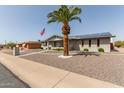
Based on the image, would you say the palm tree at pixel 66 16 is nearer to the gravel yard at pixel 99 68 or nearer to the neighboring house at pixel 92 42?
the gravel yard at pixel 99 68

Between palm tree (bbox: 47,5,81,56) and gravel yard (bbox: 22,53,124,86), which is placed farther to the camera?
palm tree (bbox: 47,5,81,56)

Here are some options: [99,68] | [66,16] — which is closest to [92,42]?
[66,16]

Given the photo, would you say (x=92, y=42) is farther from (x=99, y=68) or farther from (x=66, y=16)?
(x=99, y=68)

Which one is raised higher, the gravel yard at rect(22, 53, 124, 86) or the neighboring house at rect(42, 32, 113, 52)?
the neighboring house at rect(42, 32, 113, 52)

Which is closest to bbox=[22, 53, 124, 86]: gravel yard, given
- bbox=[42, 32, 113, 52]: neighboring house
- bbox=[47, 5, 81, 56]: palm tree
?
bbox=[47, 5, 81, 56]: palm tree

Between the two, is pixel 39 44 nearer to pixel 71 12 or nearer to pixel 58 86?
pixel 71 12

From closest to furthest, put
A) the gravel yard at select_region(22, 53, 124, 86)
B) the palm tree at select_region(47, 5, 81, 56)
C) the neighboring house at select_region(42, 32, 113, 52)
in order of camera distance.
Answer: the gravel yard at select_region(22, 53, 124, 86)
the palm tree at select_region(47, 5, 81, 56)
the neighboring house at select_region(42, 32, 113, 52)

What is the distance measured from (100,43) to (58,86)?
25.1 metres

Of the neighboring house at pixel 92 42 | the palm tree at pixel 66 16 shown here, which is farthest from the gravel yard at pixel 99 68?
the neighboring house at pixel 92 42

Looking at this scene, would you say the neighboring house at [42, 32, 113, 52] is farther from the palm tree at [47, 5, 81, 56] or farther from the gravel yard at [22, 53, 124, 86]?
the gravel yard at [22, 53, 124, 86]

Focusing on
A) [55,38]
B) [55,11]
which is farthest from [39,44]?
[55,11]

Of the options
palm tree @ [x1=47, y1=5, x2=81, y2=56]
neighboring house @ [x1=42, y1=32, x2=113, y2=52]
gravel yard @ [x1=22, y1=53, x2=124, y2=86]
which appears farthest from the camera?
neighboring house @ [x1=42, y1=32, x2=113, y2=52]
